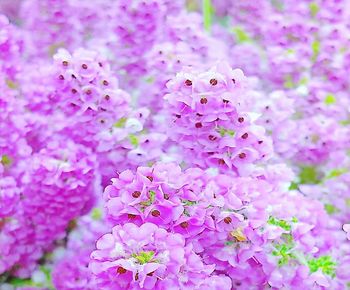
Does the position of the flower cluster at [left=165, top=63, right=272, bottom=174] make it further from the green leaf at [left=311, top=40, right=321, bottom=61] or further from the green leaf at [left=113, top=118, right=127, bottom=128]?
the green leaf at [left=311, top=40, right=321, bottom=61]

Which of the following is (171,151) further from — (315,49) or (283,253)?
(315,49)

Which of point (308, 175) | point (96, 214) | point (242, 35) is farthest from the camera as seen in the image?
point (242, 35)

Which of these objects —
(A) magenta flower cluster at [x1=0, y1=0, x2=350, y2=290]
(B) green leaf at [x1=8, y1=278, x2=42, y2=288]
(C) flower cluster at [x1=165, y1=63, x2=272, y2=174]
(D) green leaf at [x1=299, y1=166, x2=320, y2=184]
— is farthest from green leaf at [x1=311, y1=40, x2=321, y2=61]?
(B) green leaf at [x1=8, y1=278, x2=42, y2=288]

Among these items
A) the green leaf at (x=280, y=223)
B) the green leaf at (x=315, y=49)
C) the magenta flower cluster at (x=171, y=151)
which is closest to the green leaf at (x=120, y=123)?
the magenta flower cluster at (x=171, y=151)

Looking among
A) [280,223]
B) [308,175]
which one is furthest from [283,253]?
[308,175]

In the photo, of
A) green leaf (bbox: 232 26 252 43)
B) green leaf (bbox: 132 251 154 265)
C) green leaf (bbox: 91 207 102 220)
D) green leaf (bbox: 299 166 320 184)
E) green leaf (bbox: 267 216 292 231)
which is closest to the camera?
green leaf (bbox: 132 251 154 265)

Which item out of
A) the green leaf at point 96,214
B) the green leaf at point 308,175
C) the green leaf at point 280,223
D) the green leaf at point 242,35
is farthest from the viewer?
the green leaf at point 242,35

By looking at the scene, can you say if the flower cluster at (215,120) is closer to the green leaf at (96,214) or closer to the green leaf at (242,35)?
the green leaf at (96,214)

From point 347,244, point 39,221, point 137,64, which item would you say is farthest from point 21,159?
point 347,244
